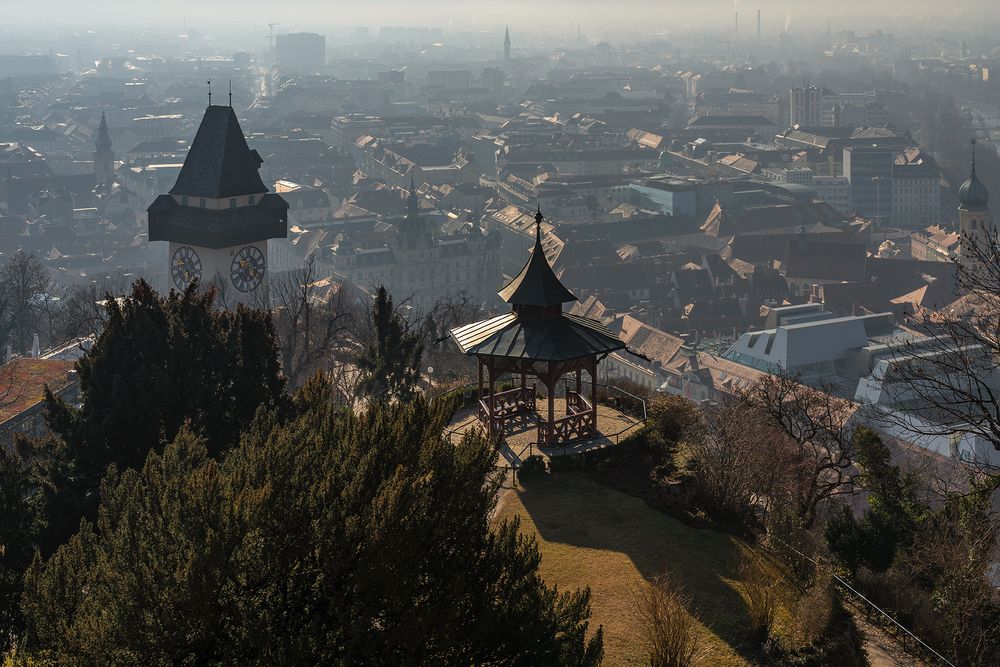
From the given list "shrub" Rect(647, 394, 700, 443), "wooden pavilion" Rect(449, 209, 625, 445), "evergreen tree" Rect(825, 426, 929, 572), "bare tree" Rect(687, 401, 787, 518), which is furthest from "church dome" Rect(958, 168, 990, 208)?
"evergreen tree" Rect(825, 426, 929, 572)

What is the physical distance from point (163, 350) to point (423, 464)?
11298mm

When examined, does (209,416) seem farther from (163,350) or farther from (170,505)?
(170,505)

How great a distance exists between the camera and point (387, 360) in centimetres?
2981

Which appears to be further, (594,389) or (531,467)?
(594,389)

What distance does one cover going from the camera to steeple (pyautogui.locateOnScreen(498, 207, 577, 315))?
21578 mm

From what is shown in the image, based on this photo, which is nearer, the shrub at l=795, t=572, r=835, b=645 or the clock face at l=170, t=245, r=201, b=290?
the shrub at l=795, t=572, r=835, b=645

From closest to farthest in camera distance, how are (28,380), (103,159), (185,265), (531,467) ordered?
1. (531,467)
2. (28,380)
3. (185,265)
4. (103,159)

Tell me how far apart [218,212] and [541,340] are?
76.2 ft

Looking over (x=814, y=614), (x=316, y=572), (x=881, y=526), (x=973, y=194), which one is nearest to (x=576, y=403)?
(x=881, y=526)

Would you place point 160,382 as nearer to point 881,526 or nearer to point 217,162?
point 881,526

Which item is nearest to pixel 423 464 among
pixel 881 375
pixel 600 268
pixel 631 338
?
pixel 881 375

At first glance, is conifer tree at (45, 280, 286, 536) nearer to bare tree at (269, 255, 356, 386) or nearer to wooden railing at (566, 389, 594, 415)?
wooden railing at (566, 389, 594, 415)

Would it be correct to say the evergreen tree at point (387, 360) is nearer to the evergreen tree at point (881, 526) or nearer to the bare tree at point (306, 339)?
the bare tree at point (306, 339)

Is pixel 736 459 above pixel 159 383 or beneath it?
beneath
